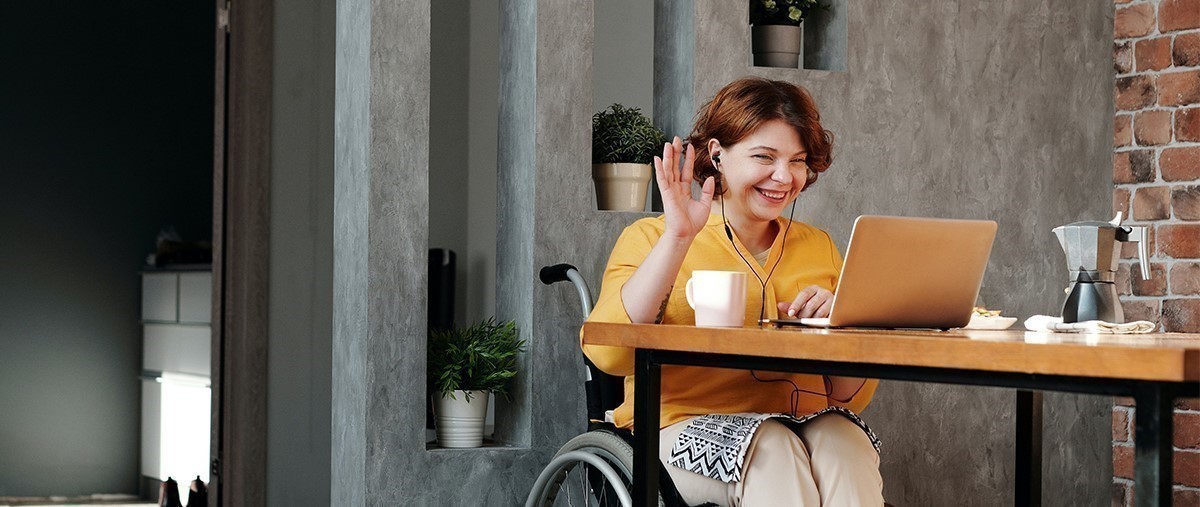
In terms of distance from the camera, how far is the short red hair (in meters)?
2.38

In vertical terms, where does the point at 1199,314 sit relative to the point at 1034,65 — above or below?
below

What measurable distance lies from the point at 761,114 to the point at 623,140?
69 cm

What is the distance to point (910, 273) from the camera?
75.0 inches

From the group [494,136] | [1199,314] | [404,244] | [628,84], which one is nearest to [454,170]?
[494,136]

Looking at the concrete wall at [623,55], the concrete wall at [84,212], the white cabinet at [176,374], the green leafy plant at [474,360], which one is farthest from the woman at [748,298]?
the concrete wall at [84,212]

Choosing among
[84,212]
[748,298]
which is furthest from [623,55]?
[84,212]

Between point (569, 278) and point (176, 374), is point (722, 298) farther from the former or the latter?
point (176, 374)

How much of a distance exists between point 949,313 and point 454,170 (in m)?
2.29

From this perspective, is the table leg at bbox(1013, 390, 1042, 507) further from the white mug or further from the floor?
the floor

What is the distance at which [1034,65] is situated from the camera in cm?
349

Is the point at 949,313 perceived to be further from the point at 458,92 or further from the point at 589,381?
the point at 458,92

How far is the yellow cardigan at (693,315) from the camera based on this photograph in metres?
2.32

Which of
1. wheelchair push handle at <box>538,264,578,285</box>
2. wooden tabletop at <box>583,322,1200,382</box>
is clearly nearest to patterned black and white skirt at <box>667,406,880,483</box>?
wooden tabletop at <box>583,322,1200,382</box>

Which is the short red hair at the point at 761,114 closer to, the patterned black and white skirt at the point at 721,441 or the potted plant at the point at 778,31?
the patterned black and white skirt at the point at 721,441
